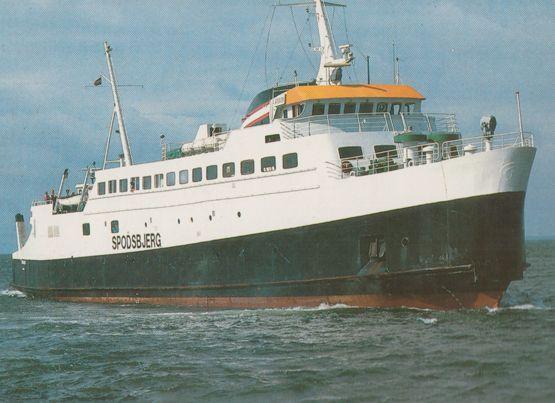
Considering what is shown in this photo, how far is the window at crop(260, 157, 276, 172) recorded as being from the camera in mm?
21875

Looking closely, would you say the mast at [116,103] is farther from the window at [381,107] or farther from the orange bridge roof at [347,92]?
the window at [381,107]

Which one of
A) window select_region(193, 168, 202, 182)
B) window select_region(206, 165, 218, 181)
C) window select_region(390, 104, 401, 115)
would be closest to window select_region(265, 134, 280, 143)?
window select_region(206, 165, 218, 181)

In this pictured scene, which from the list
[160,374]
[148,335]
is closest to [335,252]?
[148,335]

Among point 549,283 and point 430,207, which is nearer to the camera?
point 430,207

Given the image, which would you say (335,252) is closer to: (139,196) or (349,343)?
(349,343)

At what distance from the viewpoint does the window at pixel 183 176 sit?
79.9 ft

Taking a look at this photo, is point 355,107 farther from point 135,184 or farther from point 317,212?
point 135,184

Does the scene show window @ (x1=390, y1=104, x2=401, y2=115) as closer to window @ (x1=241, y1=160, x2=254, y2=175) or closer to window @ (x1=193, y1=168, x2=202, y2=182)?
window @ (x1=241, y1=160, x2=254, y2=175)

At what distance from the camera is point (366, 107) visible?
23.1 meters

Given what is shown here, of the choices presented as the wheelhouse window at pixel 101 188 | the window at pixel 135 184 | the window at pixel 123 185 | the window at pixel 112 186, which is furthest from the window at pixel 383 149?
the wheelhouse window at pixel 101 188

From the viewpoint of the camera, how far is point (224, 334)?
18531 mm

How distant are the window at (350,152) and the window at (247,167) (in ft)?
9.37

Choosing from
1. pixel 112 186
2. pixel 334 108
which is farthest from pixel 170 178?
pixel 334 108

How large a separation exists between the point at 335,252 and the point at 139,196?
8.74 m
